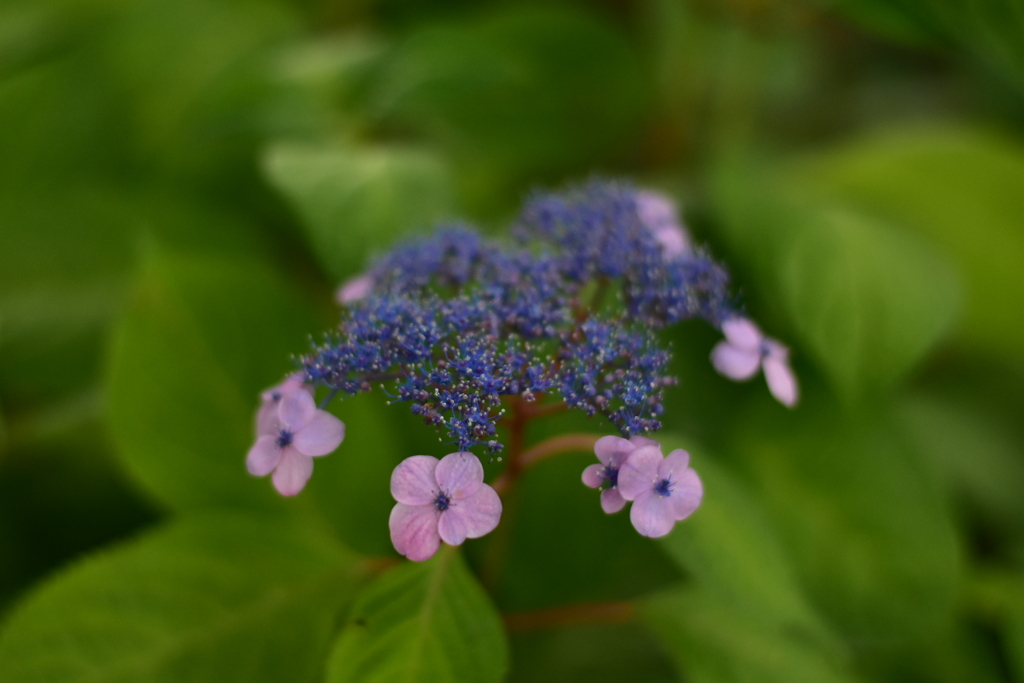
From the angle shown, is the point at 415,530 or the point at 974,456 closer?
the point at 415,530

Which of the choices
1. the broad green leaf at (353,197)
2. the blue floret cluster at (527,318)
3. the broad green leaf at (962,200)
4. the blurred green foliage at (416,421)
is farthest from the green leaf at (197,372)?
the broad green leaf at (962,200)

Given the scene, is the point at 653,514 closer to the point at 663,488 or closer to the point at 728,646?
the point at 663,488

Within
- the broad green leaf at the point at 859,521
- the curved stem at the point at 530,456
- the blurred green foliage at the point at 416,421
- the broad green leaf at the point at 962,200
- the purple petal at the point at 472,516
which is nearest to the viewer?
the purple petal at the point at 472,516

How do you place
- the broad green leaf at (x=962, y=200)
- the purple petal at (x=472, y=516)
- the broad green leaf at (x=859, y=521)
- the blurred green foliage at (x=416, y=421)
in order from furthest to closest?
the broad green leaf at (x=962, y=200)
the broad green leaf at (x=859, y=521)
the blurred green foliage at (x=416, y=421)
the purple petal at (x=472, y=516)

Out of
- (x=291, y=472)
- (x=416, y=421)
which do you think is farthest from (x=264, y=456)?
(x=416, y=421)

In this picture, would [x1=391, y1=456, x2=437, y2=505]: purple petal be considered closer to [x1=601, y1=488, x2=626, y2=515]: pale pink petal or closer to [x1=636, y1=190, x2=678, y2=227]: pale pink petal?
[x1=601, y1=488, x2=626, y2=515]: pale pink petal

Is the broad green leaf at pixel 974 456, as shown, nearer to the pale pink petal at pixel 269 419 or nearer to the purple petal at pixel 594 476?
the purple petal at pixel 594 476

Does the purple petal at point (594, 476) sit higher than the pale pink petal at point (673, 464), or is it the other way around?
the pale pink petal at point (673, 464)

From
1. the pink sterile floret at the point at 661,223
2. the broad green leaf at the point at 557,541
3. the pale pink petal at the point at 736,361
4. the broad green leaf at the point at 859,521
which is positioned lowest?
the broad green leaf at the point at 557,541
